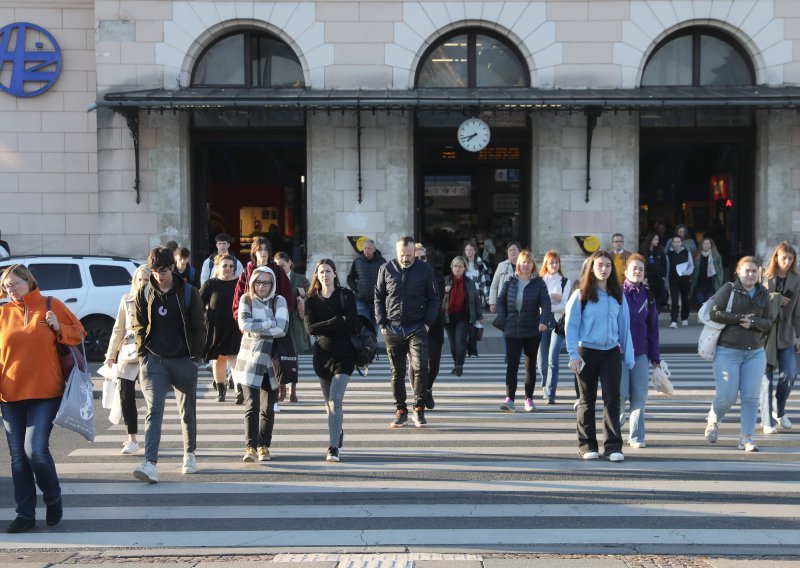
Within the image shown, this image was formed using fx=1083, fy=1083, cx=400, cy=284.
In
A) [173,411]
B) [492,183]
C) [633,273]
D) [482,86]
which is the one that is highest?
[482,86]

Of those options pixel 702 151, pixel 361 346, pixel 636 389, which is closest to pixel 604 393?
pixel 636 389

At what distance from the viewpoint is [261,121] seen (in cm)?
2358

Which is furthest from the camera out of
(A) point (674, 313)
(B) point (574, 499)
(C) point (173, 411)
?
(A) point (674, 313)

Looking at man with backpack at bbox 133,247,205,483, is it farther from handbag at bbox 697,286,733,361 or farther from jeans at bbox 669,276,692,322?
jeans at bbox 669,276,692,322

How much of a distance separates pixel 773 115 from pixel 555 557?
59.8ft

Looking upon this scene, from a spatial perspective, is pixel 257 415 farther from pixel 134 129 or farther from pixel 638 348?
pixel 134 129

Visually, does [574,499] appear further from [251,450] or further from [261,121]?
[261,121]

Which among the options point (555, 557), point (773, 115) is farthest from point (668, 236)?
point (555, 557)

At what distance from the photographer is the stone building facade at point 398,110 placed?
22875mm

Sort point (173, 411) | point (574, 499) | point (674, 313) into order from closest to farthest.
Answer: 1. point (574, 499)
2. point (173, 411)
3. point (674, 313)

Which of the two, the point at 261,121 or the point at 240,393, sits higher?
the point at 261,121

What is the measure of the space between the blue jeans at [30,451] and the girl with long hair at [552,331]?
6716 mm

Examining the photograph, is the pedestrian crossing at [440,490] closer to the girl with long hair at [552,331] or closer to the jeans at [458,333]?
the girl with long hair at [552,331]

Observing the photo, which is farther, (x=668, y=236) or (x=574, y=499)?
(x=668, y=236)
